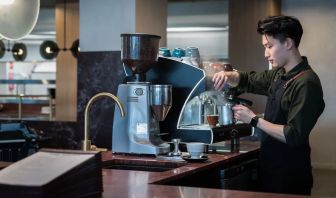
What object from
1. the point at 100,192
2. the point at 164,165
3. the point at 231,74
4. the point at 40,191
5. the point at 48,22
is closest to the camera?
the point at 40,191

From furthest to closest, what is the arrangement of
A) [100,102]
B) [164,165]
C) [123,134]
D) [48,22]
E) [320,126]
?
[48,22]
[320,126]
[100,102]
[123,134]
[164,165]

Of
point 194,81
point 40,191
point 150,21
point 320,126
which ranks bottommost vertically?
point 320,126

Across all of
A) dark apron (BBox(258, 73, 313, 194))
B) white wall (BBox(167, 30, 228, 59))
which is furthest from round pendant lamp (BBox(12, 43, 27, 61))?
dark apron (BBox(258, 73, 313, 194))

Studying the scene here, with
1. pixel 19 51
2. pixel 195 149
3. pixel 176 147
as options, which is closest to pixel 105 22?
pixel 176 147

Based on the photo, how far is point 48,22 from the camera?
13.0m

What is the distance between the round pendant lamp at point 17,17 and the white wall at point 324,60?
5.66 meters

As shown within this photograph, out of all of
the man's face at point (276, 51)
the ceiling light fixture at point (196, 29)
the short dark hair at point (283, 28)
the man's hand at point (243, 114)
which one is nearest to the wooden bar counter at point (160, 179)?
the man's hand at point (243, 114)

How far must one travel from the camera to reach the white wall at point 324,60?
808 centimetres

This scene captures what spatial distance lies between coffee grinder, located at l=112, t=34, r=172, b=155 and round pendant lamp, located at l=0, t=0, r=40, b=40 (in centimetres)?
52

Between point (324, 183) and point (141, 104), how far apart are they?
15.5 feet

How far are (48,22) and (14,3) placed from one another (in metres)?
10.2

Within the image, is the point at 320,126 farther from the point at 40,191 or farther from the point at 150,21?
the point at 40,191

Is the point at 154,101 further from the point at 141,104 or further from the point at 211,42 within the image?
the point at 211,42

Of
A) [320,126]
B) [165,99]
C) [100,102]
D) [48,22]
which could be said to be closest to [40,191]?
[165,99]
